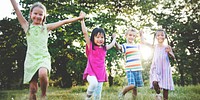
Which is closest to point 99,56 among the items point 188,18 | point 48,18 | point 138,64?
point 138,64

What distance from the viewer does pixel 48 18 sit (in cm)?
1909

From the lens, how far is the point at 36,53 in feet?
14.1

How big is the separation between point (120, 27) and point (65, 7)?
4252mm

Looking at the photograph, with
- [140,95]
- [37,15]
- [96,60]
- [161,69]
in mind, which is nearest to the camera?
[37,15]

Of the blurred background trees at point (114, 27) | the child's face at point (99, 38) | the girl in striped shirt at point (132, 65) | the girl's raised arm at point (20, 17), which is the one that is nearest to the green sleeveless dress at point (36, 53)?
the girl's raised arm at point (20, 17)

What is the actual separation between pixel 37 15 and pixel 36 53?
614 millimetres

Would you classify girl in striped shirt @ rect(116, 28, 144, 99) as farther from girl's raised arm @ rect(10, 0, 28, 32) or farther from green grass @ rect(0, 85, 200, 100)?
girl's raised arm @ rect(10, 0, 28, 32)

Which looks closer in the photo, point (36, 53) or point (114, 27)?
point (36, 53)

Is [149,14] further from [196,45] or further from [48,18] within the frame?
[48,18]

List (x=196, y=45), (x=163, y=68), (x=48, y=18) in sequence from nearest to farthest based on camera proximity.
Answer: (x=163, y=68) → (x=48, y=18) → (x=196, y=45)

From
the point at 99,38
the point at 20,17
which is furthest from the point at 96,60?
the point at 20,17

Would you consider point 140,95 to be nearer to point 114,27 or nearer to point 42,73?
point 42,73

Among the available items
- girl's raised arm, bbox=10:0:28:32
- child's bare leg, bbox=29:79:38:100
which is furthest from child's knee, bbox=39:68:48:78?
girl's raised arm, bbox=10:0:28:32

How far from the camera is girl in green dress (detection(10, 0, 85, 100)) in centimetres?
416
